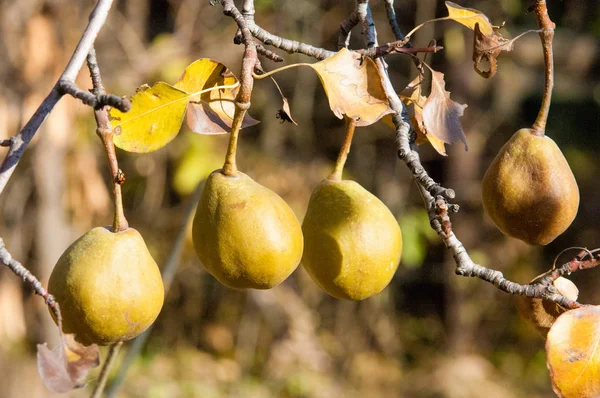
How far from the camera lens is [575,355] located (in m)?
0.74

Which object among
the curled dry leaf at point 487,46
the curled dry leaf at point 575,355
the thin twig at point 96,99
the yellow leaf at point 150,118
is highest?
the thin twig at point 96,99

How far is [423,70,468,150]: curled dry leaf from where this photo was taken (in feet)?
2.93

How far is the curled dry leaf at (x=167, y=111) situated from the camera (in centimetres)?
83

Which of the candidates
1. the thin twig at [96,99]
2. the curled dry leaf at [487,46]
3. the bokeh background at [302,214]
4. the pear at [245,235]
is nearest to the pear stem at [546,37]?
the curled dry leaf at [487,46]

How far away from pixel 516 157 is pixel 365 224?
0.22 m

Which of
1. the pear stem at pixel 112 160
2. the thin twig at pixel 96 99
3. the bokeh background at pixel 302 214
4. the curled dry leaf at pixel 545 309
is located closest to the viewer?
the thin twig at pixel 96 99

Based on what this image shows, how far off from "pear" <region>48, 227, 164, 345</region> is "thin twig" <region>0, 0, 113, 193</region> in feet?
0.39

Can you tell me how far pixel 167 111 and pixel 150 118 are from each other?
2cm

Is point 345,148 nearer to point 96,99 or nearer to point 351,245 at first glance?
point 351,245

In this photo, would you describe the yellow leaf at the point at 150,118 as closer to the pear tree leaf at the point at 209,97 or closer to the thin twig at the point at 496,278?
the pear tree leaf at the point at 209,97

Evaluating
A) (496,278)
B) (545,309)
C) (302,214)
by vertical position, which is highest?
(496,278)

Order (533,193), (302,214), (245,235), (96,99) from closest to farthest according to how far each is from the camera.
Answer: (96,99) → (245,235) → (533,193) → (302,214)

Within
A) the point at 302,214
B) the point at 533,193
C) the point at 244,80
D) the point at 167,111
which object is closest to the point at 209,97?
the point at 167,111

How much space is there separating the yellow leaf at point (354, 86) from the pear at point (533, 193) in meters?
0.20
